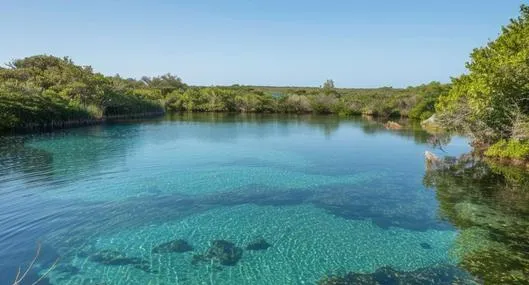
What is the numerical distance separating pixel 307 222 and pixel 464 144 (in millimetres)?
29205

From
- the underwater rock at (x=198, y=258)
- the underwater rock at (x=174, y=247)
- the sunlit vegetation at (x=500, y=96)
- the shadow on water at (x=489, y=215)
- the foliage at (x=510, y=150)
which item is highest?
the sunlit vegetation at (x=500, y=96)

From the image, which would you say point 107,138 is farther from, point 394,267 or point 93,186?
point 394,267

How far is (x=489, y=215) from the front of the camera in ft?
50.9

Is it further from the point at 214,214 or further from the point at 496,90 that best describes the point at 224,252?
the point at 496,90

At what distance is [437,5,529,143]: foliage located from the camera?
2253 centimetres

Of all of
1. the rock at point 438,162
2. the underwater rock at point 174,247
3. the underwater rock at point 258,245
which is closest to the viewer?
the underwater rock at point 174,247

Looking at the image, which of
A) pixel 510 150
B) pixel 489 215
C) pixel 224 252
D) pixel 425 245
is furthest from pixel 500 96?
pixel 224 252

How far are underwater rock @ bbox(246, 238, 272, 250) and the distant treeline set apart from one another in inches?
1388

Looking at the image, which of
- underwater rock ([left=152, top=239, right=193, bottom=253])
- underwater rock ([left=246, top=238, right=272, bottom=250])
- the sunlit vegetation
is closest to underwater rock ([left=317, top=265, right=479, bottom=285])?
underwater rock ([left=246, top=238, right=272, bottom=250])

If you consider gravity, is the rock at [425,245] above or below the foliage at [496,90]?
below

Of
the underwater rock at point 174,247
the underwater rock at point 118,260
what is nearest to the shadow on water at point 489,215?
the underwater rock at point 174,247

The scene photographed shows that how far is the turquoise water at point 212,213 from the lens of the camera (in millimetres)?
10984

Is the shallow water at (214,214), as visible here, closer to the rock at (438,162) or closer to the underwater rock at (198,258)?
the underwater rock at (198,258)

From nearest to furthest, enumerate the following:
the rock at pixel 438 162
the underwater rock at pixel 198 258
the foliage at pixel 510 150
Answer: the underwater rock at pixel 198 258, the foliage at pixel 510 150, the rock at pixel 438 162
